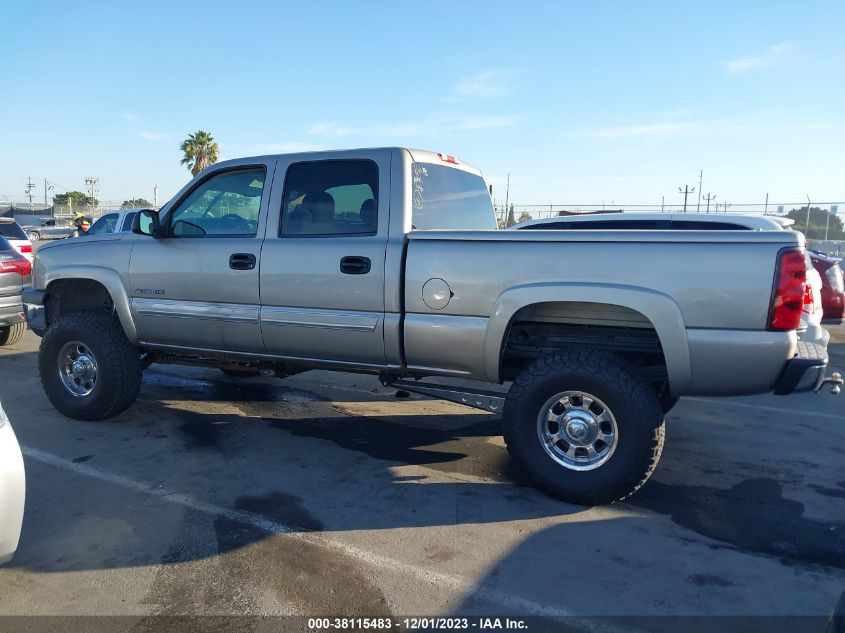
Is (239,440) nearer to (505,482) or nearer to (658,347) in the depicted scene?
(505,482)

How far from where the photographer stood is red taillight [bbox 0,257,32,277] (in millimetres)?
8031

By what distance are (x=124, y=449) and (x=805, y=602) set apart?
4.35 meters

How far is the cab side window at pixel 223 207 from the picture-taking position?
193 inches

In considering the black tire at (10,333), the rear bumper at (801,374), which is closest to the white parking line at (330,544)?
the rear bumper at (801,374)

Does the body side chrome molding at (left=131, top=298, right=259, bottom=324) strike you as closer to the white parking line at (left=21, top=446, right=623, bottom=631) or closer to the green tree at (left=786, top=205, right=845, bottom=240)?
the white parking line at (left=21, top=446, right=623, bottom=631)

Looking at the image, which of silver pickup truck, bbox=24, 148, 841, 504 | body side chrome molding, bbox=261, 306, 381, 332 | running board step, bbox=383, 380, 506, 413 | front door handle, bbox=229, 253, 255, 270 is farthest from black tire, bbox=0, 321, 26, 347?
running board step, bbox=383, 380, 506, 413

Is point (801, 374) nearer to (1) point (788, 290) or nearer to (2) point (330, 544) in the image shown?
(1) point (788, 290)

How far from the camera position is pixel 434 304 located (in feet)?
13.6

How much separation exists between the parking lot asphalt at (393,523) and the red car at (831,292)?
364cm

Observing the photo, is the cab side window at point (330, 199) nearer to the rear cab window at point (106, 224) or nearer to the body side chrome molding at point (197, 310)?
the body side chrome molding at point (197, 310)

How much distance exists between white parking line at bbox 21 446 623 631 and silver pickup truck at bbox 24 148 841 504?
106 cm

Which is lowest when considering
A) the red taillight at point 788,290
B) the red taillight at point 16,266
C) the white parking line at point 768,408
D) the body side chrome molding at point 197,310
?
the white parking line at point 768,408

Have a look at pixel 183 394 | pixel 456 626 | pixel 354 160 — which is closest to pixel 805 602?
pixel 456 626

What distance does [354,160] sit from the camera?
15.2ft
